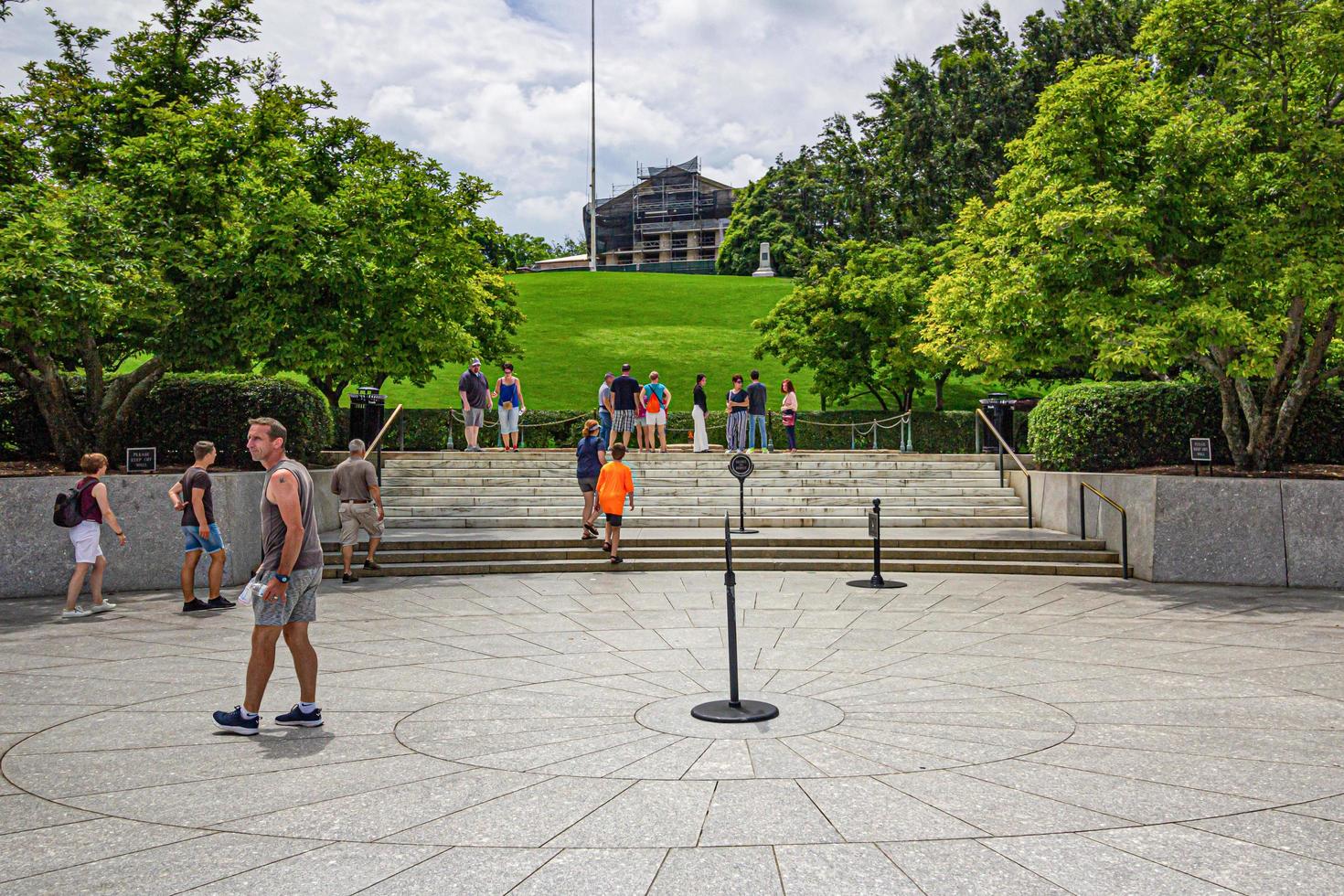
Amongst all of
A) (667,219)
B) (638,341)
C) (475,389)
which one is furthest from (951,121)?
(667,219)

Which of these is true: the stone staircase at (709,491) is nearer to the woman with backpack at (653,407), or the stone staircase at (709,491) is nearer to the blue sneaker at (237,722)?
the woman with backpack at (653,407)

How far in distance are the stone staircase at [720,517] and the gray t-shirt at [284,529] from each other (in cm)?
791

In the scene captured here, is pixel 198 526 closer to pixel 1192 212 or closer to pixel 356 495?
pixel 356 495

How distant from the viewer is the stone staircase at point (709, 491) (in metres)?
17.8

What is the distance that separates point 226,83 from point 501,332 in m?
17.8

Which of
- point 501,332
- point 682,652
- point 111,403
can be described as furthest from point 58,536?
point 501,332

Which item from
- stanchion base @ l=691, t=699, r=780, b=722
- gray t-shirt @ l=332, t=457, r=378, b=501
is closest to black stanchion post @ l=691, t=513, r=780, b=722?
stanchion base @ l=691, t=699, r=780, b=722

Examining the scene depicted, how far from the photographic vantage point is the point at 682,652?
866 cm

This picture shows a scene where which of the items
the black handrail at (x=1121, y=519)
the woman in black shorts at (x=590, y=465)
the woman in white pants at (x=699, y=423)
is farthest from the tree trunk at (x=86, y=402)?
the black handrail at (x=1121, y=519)

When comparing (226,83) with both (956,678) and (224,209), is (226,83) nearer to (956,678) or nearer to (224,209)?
(224,209)

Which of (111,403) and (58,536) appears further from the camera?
(111,403)

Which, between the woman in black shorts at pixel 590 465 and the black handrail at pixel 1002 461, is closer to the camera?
the woman in black shorts at pixel 590 465

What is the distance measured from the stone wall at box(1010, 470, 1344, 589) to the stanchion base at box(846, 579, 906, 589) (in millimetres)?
3697

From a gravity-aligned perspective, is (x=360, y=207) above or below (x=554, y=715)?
above
